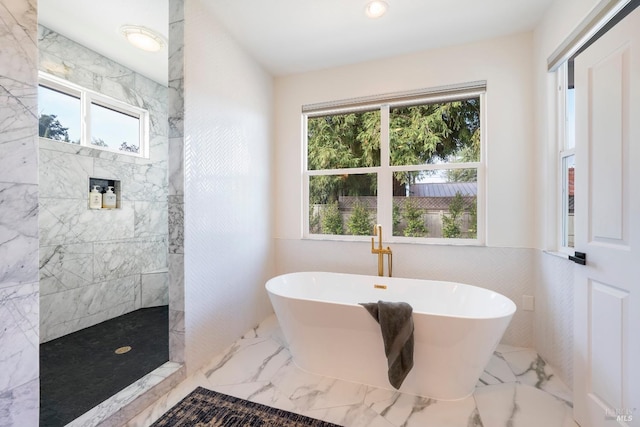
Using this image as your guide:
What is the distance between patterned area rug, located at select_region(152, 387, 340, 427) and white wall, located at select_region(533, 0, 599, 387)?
1695 millimetres

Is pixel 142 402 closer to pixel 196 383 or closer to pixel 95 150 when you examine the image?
pixel 196 383

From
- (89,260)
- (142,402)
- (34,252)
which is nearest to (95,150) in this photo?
(89,260)

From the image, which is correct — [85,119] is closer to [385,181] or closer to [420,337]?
[385,181]

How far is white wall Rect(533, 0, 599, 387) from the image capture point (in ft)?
6.01

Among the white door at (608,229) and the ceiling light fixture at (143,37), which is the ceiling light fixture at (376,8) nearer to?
the white door at (608,229)

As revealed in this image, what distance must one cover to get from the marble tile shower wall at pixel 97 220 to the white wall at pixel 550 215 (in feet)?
12.3

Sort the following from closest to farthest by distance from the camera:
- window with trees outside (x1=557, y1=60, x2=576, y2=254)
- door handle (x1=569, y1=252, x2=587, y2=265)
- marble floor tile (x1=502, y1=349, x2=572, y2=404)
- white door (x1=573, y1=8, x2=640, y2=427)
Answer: white door (x1=573, y1=8, x2=640, y2=427), door handle (x1=569, y1=252, x2=587, y2=265), marble floor tile (x1=502, y1=349, x2=572, y2=404), window with trees outside (x1=557, y1=60, x2=576, y2=254)

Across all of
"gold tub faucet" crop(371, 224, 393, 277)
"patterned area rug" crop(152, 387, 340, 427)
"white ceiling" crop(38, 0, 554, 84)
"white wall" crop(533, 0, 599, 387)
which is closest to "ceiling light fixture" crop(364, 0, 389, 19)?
"white ceiling" crop(38, 0, 554, 84)

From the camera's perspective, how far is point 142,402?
5.23ft

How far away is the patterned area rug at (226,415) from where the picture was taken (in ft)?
4.89

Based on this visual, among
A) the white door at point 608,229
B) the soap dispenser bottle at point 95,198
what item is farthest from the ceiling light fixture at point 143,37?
the white door at point 608,229

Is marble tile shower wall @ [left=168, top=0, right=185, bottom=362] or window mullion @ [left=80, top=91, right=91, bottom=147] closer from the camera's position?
marble tile shower wall @ [left=168, top=0, right=185, bottom=362]

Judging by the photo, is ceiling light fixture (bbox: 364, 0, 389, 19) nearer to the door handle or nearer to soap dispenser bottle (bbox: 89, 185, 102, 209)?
the door handle

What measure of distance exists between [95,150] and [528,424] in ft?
12.9
